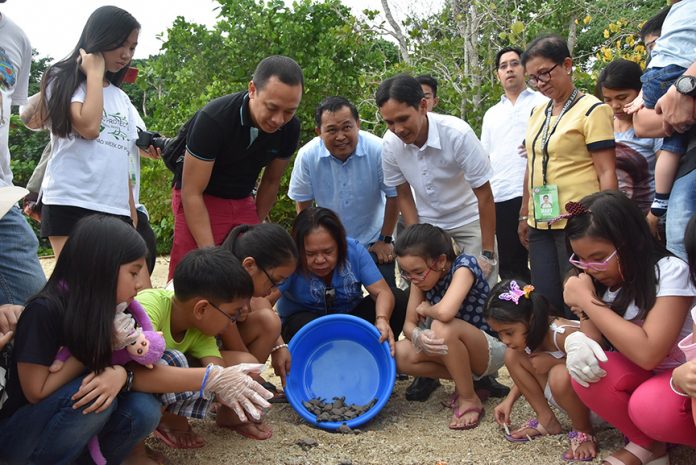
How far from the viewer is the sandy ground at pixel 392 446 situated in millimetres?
2428

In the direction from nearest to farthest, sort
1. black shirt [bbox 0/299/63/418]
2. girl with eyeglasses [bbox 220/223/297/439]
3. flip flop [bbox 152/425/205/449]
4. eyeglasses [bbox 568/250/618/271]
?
black shirt [bbox 0/299/63/418], eyeglasses [bbox 568/250/618/271], flip flop [bbox 152/425/205/449], girl with eyeglasses [bbox 220/223/297/439]

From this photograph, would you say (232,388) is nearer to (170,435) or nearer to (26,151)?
(170,435)

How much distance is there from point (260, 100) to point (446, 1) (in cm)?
445

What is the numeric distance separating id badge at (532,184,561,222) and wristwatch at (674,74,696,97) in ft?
2.73

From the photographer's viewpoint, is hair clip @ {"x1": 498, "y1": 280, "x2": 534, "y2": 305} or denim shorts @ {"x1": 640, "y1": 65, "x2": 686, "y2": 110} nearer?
denim shorts @ {"x1": 640, "y1": 65, "x2": 686, "y2": 110}

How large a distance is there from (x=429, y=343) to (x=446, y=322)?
107 mm

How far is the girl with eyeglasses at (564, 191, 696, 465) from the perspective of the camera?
214cm

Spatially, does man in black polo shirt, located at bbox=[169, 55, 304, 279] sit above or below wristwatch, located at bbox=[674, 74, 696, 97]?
below

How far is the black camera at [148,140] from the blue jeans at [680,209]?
2.09m

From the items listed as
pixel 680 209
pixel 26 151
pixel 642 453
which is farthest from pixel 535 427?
pixel 26 151

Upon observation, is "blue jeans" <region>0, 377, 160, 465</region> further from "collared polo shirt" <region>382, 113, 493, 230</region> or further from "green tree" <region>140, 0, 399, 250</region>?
"green tree" <region>140, 0, 399, 250</region>

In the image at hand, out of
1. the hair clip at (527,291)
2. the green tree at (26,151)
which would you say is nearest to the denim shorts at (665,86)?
the hair clip at (527,291)

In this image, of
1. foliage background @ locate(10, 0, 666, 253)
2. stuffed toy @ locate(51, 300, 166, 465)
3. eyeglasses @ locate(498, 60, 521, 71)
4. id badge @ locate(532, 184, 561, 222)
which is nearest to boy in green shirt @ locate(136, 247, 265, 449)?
stuffed toy @ locate(51, 300, 166, 465)

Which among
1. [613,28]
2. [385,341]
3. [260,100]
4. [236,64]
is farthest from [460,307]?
[236,64]
